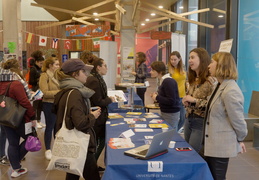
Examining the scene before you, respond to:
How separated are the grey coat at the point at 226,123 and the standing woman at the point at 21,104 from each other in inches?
92.2

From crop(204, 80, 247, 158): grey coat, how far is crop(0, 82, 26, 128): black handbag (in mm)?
2332

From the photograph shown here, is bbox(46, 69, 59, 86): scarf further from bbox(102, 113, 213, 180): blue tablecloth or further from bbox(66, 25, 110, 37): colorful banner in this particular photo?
bbox(66, 25, 110, 37): colorful banner

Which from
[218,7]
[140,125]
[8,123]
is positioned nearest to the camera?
[140,125]

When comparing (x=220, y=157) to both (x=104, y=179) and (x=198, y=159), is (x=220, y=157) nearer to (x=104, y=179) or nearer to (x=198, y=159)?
(x=198, y=159)

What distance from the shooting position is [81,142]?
230cm

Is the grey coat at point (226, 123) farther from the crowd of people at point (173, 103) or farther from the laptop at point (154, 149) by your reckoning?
the laptop at point (154, 149)

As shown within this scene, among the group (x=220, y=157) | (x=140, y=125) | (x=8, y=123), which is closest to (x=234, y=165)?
(x=140, y=125)

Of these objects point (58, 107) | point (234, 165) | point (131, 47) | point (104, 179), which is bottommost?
point (234, 165)

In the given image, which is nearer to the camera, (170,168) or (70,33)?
(170,168)

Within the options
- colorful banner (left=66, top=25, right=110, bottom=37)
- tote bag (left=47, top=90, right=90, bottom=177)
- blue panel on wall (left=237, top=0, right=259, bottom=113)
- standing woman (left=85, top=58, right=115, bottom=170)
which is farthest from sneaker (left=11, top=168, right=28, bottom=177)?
colorful banner (left=66, top=25, right=110, bottom=37)

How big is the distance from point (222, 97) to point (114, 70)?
6718 millimetres

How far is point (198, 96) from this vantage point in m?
2.86

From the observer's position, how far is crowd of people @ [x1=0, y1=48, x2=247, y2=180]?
Result: 2299 millimetres

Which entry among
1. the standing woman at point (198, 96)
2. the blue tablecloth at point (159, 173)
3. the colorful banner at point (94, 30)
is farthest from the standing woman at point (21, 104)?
the colorful banner at point (94, 30)
